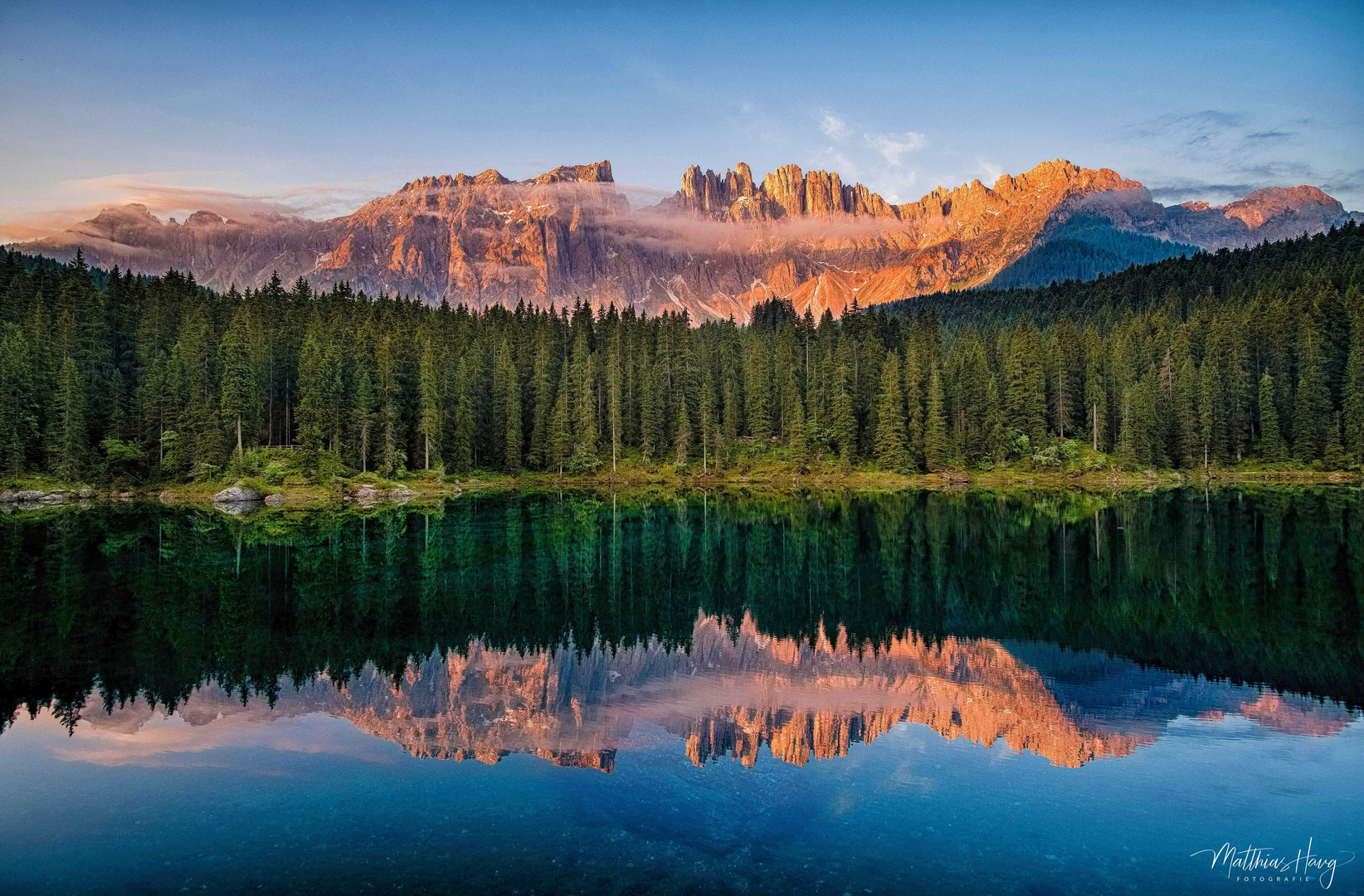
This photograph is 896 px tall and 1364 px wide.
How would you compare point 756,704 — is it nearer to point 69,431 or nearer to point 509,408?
point 69,431

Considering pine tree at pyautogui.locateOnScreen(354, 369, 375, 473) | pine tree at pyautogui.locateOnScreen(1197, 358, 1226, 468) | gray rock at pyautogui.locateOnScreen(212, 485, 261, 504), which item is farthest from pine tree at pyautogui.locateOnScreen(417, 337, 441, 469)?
pine tree at pyautogui.locateOnScreen(1197, 358, 1226, 468)

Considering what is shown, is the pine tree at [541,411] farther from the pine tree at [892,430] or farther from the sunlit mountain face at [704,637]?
the sunlit mountain face at [704,637]

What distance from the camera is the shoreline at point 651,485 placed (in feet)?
280

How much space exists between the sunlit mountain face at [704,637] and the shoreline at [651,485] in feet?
111

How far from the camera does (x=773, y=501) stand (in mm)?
87188

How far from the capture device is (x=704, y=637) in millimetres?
29688

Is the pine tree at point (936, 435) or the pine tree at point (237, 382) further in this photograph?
the pine tree at point (936, 435)

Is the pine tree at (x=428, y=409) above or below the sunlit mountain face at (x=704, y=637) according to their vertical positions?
above

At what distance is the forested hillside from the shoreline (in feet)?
8.43

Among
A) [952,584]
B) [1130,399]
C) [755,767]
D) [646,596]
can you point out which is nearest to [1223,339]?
[1130,399]

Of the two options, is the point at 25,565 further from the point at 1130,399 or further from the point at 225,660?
the point at 1130,399

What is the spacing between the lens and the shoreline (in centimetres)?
8538

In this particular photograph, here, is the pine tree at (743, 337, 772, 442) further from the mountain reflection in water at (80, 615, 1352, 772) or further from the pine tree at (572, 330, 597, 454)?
the mountain reflection in water at (80, 615, 1352, 772)

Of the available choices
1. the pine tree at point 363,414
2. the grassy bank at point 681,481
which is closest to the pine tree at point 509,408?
the grassy bank at point 681,481
